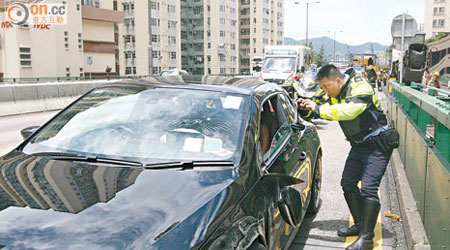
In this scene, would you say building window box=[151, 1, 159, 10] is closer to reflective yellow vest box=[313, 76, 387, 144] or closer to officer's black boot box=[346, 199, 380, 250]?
reflective yellow vest box=[313, 76, 387, 144]

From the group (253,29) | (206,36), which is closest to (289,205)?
(206,36)

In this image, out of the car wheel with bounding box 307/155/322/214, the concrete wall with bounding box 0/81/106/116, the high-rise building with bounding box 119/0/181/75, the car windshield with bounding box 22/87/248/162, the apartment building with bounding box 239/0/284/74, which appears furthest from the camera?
the apartment building with bounding box 239/0/284/74

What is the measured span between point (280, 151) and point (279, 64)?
22.7 metres

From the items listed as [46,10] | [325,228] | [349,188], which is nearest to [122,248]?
[349,188]

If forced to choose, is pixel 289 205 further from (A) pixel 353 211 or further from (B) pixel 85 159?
(A) pixel 353 211

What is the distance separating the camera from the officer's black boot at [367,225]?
4402 millimetres

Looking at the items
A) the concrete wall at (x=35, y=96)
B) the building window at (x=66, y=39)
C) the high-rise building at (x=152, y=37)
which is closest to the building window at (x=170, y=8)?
the high-rise building at (x=152, y=37)

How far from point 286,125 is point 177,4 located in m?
87.1

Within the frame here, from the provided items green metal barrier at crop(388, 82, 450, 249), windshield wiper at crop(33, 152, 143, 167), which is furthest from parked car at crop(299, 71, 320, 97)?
windshield wiper at crop(33, 152, 143, 167)

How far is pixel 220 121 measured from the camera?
3486mm

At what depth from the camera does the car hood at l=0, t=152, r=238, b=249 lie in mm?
2125

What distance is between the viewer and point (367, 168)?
4.43 m

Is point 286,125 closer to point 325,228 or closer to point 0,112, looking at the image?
point 325,228

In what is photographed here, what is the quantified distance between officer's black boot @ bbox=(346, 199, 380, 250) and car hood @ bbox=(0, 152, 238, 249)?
200cm
